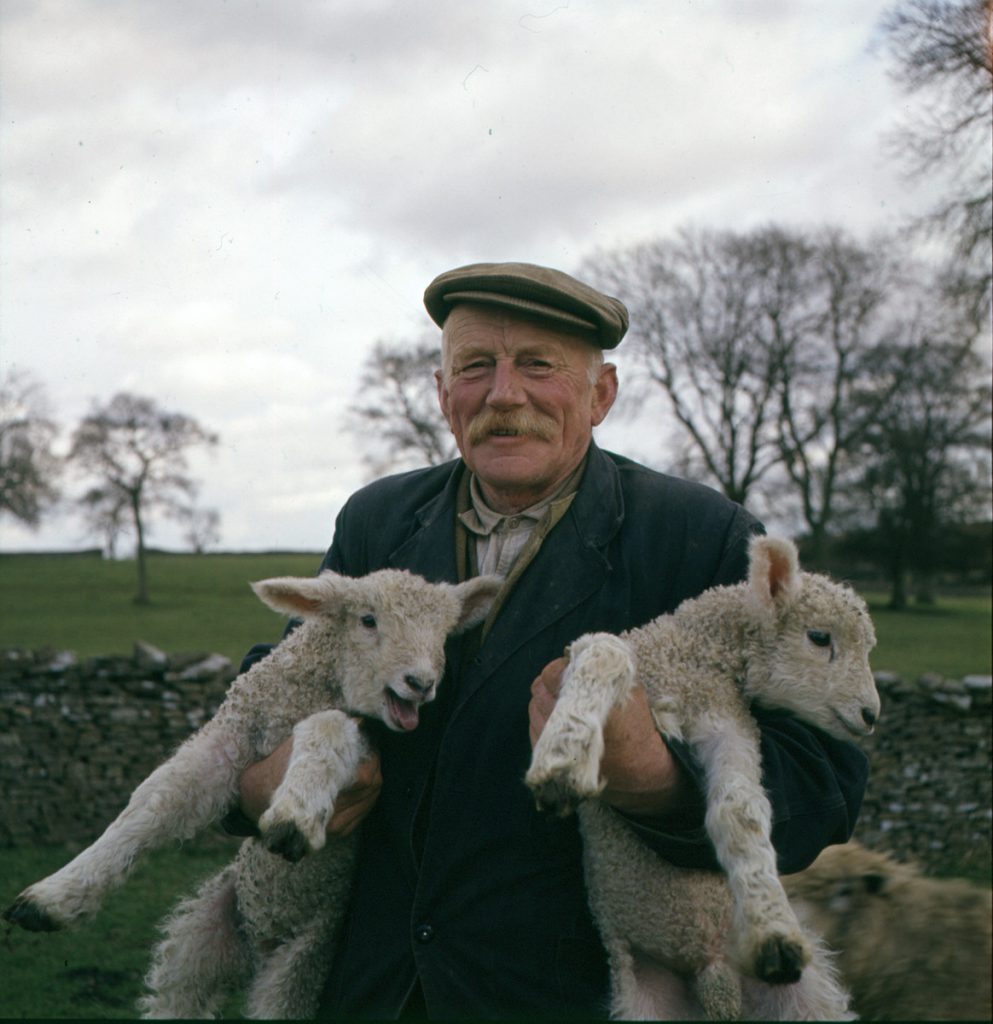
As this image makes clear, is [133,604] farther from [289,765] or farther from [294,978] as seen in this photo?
[289,765]

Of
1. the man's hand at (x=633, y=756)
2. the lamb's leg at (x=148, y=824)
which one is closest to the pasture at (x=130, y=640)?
the lamb's leg at (x=148, y=824)

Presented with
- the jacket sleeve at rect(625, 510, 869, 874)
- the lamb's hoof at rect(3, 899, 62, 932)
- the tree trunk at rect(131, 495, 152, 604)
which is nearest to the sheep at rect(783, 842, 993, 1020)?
the jacket sleeve at rect(625, 510, 869, 874)

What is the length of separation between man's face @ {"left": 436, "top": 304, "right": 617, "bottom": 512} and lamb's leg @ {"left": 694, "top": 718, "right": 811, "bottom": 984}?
0.90 m

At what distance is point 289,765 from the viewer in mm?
2768

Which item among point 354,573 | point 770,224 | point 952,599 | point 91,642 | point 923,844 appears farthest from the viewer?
point 952,599

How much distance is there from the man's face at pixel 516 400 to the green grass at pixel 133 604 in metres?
16.6

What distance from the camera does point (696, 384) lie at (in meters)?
37.9

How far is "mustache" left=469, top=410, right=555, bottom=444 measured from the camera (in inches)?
122

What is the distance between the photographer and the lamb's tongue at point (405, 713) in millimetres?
2896

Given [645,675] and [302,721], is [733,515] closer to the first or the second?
[645,675]

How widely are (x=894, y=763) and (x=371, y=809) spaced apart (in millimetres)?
12340

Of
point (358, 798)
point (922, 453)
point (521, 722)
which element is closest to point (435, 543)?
point (521, 722)

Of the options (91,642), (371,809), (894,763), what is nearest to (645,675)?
(371,809)

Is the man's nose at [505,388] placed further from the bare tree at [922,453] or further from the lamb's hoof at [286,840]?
the bare tree at [922,453]
